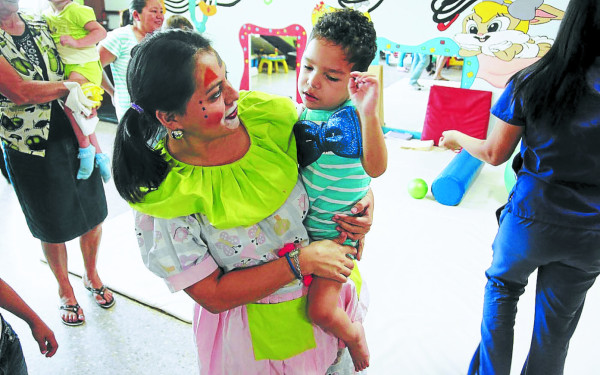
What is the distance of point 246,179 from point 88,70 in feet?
5.45

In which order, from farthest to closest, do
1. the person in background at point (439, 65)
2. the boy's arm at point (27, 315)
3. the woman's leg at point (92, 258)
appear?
the person in background at point (439, 65) → the woman's leg at point (92, 258) → the boy's arm at point (27, 315)

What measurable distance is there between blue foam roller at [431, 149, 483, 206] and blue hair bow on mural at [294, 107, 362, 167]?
248 centimetres

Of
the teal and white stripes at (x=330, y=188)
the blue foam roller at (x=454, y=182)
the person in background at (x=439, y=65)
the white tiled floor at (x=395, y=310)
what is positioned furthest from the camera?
the person in background at (x=439, y=65)

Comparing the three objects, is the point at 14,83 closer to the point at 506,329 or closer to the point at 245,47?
the point at 506,329

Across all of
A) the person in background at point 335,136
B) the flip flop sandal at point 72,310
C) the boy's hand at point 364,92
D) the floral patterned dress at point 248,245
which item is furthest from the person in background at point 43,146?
the boy's hand at point 364,92

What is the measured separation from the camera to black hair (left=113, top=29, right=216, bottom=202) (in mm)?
900

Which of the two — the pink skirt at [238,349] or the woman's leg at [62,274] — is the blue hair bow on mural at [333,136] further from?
the woman's leg at [62,274]

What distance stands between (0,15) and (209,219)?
1.53 metres

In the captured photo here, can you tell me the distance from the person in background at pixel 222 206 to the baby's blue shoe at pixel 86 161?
1.24 m

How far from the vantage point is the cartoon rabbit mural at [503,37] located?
3.69 m

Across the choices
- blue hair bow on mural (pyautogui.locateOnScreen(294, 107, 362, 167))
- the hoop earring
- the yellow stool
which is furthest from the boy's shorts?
the yellow stool

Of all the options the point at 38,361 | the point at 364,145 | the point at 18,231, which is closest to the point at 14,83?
the point at 38,361

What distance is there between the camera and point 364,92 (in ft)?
3.34

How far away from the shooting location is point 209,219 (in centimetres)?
94
